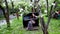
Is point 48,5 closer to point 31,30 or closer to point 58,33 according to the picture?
point 58,33

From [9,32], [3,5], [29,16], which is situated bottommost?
[9,32]

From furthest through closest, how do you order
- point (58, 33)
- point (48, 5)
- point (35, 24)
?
point (35, 24), point (58, 33), point (48, 5)

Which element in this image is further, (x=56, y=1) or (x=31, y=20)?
(x=31, y=20)

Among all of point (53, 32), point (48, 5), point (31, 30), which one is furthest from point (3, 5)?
point (48, 5)

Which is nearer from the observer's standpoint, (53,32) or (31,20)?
(53,32)

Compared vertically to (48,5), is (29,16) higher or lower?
lower

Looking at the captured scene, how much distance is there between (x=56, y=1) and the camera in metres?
8.45

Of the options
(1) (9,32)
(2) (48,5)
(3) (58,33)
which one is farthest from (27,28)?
(2) (48,5)

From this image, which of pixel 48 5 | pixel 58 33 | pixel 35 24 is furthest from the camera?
pixel 35 24

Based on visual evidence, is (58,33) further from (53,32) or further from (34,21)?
(34,21)

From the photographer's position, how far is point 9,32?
36.9 feet

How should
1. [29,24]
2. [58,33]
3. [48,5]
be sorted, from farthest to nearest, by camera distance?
[29,24] → [58,33] → [48,5]

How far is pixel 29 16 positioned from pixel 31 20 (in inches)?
46.9

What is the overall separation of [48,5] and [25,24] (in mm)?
4148
